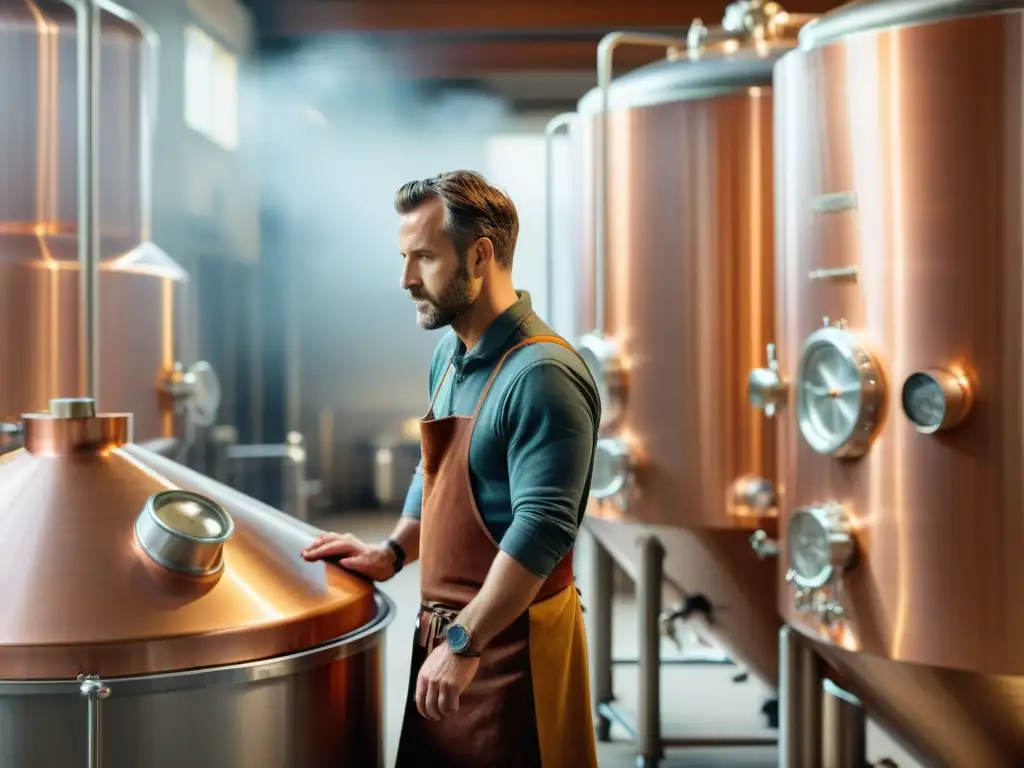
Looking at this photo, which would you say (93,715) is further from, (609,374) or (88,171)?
(609,374)

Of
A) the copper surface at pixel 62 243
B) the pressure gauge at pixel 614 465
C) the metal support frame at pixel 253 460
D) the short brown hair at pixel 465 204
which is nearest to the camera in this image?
the short brown hair at pixel 465 204

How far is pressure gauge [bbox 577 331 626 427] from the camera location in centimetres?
378

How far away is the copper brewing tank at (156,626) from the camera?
172 centimetres

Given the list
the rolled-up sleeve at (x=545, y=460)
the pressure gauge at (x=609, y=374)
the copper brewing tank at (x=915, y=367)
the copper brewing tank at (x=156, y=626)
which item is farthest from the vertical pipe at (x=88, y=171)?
the copper brewing tank at (x=915, y=367)

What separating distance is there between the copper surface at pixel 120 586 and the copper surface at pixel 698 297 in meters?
1.65

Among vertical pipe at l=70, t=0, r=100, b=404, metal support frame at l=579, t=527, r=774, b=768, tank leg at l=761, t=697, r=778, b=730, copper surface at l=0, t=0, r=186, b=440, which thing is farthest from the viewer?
tank leg at l=761, t=697, r=778, b=730

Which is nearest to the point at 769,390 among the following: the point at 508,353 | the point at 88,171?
the point at 508,353

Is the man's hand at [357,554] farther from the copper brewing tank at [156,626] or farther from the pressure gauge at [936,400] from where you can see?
the pressure gauge at [936,400]

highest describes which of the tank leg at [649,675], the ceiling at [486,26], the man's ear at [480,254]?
the ceiling at [486,26]

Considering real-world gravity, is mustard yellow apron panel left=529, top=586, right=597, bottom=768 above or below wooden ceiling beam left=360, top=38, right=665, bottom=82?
below

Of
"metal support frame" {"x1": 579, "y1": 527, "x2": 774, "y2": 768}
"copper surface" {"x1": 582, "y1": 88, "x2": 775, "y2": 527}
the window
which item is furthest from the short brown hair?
the window

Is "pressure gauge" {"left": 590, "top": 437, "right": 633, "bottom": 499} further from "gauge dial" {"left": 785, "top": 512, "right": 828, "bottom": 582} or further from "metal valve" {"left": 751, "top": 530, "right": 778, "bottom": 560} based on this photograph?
"gauge dial" {"left": 785, "top": 512, "right": 828, "bottom": 582}

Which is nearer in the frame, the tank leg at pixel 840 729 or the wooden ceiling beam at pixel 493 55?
the tank leg at pixel 840 729

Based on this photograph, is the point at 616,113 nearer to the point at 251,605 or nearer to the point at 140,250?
the point at 140,250
